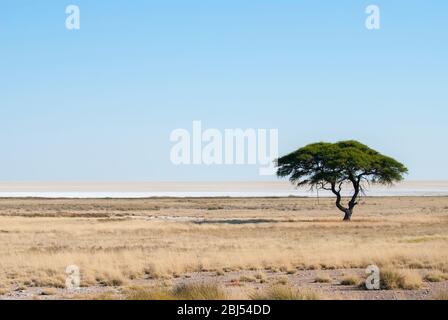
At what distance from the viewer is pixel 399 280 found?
19562mm

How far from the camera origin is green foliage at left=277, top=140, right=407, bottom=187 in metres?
61.4

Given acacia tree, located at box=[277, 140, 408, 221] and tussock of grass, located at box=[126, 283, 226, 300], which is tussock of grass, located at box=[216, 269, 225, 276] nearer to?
tussock of grass, located at box=[126, 283, 226, 300]

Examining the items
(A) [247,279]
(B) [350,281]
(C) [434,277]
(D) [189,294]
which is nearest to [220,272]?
(A) [247,279]

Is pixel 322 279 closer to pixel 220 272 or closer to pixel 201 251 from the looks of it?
pixel 220 272

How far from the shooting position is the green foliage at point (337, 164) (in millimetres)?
61375

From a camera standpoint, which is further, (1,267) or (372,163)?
(372,163)

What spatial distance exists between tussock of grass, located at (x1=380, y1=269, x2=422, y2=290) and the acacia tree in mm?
40513

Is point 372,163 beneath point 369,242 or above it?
above

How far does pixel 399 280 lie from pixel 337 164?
41.6 m
